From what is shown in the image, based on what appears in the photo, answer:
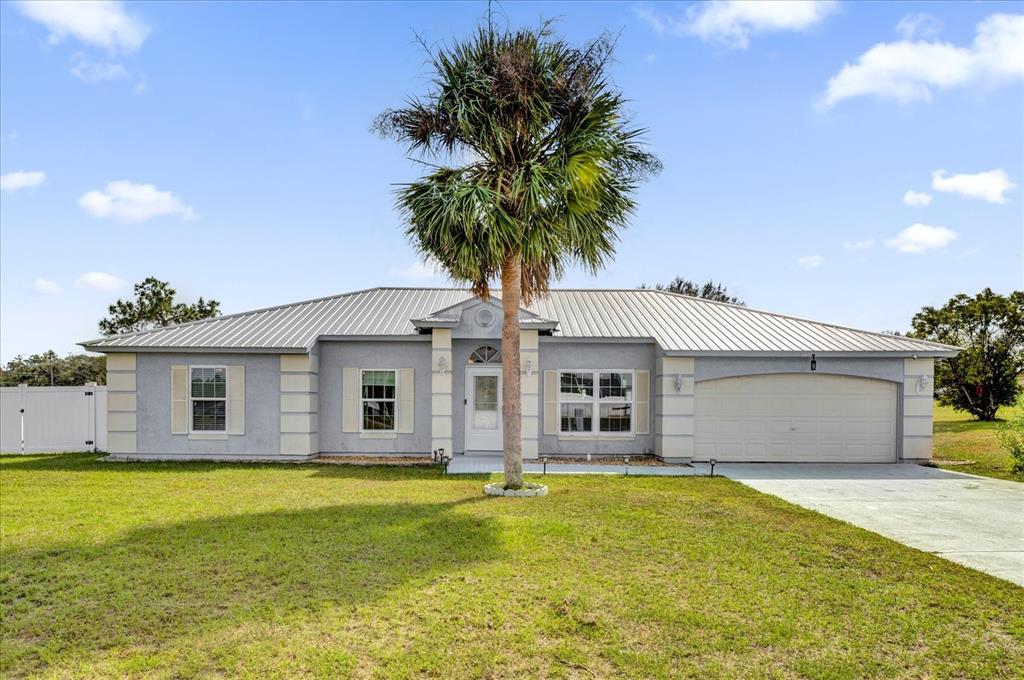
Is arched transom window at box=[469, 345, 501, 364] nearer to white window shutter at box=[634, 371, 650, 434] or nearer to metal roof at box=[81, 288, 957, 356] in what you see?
metal roof at box=[81, 288, 957, 356]

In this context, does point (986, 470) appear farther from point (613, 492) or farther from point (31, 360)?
point (31, 360)

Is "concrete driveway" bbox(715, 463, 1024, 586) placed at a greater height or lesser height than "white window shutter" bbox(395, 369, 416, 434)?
lesser

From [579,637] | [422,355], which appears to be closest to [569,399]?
[422,355]

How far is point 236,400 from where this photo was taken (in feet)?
50.6

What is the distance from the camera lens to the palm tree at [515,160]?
34.1 feet

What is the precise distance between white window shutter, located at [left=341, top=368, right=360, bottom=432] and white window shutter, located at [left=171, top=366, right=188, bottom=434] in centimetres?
380

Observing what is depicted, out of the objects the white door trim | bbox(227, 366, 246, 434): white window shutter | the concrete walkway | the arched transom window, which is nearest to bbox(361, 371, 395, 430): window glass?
the white door trim

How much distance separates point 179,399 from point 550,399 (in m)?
9.20

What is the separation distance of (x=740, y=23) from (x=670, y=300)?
884 centimetres

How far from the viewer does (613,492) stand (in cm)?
1110

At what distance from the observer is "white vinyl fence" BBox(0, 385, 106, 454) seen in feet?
58.1

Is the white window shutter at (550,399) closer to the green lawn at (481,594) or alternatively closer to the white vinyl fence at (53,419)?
the green lawn at (481,594)

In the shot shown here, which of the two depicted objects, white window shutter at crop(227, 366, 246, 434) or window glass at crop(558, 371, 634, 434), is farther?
window glass at crop(558, 371, 634, 434)

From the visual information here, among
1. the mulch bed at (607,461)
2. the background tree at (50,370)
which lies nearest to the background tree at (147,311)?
the background tree at (50,370)
